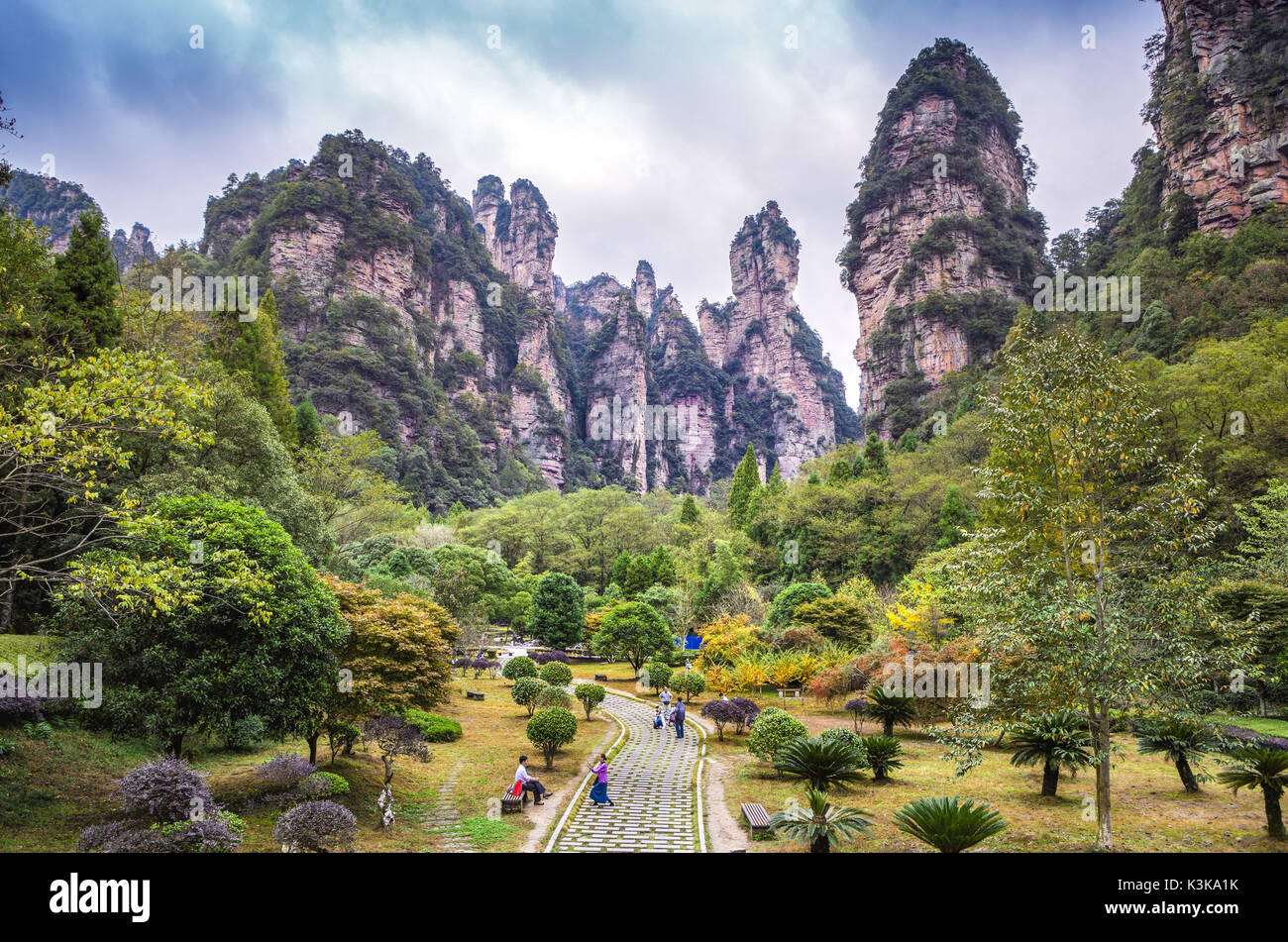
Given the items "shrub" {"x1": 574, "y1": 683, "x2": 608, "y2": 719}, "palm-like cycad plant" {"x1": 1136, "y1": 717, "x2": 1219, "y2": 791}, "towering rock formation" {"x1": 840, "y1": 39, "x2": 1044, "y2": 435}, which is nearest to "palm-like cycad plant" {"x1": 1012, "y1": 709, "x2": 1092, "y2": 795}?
"palm-like cycad plant" {"x1": 1136, "y1": 717, "x2": 1219, "y2": 791}

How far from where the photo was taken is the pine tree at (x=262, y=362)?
26406 millimetres

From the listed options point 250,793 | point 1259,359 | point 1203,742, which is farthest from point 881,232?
point 250,793

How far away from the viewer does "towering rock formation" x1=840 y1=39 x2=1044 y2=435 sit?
193 feet

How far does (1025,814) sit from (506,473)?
8613 centimetres

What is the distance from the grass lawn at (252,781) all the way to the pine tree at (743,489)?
106 feet

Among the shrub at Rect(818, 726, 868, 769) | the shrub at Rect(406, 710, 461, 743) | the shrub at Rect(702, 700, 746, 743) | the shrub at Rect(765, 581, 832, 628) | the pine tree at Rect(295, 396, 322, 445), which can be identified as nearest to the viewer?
the shrub at Rect(818, 726, 868, 769)

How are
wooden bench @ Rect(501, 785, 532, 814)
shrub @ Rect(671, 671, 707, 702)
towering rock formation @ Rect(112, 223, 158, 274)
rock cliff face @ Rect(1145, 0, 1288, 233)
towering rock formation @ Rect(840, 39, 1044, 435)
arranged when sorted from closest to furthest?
wooden bench @ Rect(501, 785, 532, 814) → shrub @ Rect(671, 671, 707, 702) → rock cliff face @ Rect(1145, 0, 1288, 233) → towering rock formation @ Rect(840, 39, 1044, 435) → towering rock formation @ Rect(112, 223, 158, 274)

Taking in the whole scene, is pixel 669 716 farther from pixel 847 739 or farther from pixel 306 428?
pixel 306 428

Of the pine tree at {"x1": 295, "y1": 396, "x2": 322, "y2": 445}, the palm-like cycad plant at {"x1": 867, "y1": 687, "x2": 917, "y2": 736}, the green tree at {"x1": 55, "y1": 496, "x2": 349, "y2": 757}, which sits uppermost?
the pine tree at {"x1": 295, "y1": 396, "x2": 322, "y2": 445}

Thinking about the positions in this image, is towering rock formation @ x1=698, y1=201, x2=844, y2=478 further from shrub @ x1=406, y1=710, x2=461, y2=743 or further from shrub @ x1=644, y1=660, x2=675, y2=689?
shrub @ x1=406, y1=710, x2=461, y2=743

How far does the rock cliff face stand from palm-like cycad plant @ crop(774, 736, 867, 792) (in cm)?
4407

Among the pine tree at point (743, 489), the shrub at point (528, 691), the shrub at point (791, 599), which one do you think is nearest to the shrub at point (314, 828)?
the shrub at point (528, 691)

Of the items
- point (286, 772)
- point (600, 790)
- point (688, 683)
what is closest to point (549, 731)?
point (600, 790)
